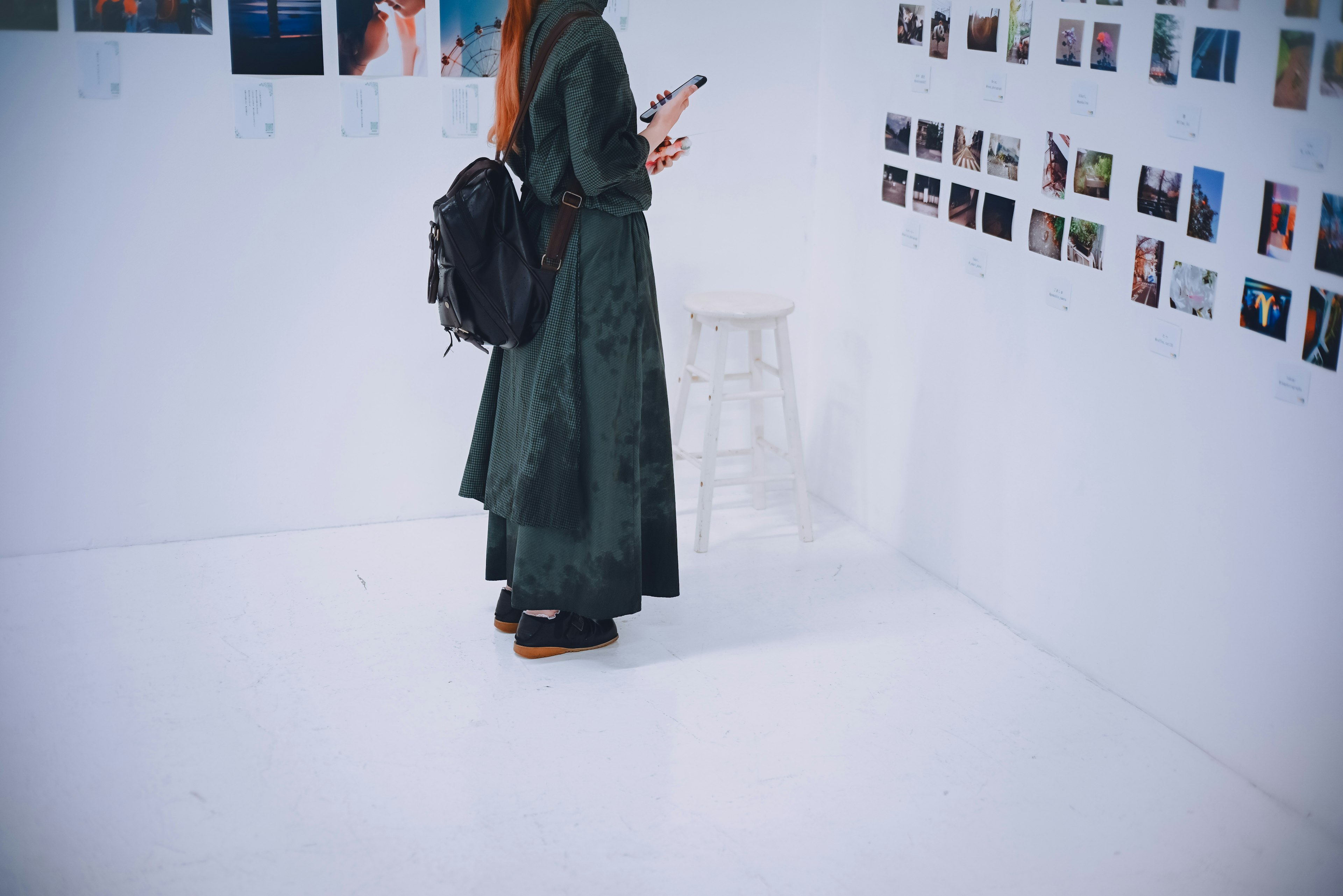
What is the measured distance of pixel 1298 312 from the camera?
89.2 inches

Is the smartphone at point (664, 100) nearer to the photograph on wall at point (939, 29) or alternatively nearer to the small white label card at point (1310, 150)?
the photograph on wall at point (939, 29)

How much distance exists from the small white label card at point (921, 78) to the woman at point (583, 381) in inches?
29.6

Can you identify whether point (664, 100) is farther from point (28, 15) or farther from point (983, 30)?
point (28, 15)

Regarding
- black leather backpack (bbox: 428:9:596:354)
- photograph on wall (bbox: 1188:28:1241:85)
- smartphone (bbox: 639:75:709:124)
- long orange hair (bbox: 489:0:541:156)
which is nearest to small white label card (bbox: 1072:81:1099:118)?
photograph on wall (bbox: 1188:28:1241:85)

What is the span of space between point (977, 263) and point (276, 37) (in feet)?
6.15

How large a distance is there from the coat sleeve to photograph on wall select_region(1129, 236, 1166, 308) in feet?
3.43

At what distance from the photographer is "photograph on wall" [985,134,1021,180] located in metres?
2.94

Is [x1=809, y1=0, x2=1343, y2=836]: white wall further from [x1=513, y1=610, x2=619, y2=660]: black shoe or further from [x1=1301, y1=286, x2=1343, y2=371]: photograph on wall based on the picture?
[x1=513, y1=610, x2=619, y2=660]: black shoe

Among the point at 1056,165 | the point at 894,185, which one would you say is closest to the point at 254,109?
the point at 894,185

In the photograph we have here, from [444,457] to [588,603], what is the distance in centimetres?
108

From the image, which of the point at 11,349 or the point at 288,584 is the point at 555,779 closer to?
the point at 288,584

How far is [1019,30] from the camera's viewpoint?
288 cm

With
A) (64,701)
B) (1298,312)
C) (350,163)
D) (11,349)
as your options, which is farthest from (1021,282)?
(11,349)

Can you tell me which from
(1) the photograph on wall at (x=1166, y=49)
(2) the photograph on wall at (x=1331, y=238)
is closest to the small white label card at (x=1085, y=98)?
(1) the photograph on wall at (x=1166, y=49)
